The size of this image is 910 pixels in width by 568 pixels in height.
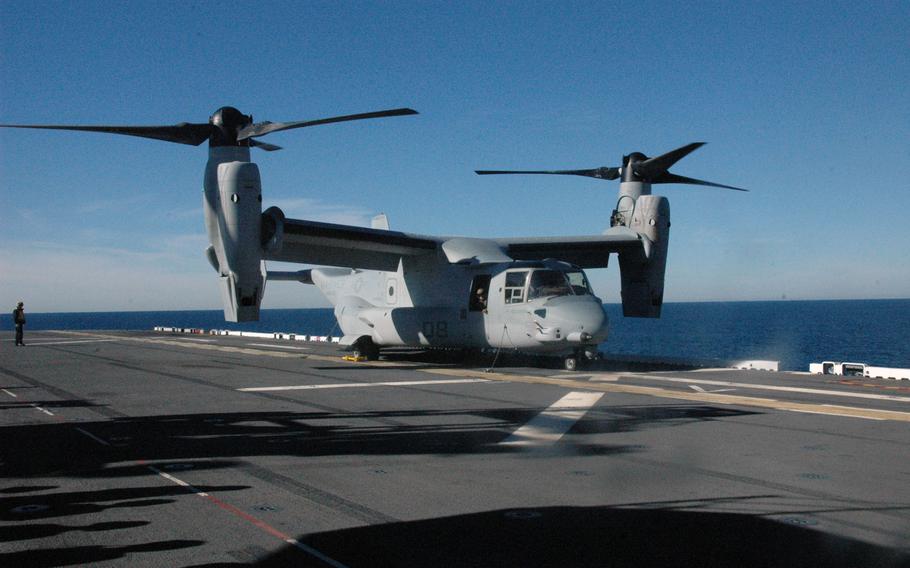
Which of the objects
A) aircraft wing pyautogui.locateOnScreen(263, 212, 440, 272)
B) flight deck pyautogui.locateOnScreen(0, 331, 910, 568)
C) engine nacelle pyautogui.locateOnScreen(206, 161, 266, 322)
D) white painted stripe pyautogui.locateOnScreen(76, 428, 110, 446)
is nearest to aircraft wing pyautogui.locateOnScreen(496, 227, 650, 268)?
aircraft wing pyautogui.locateOnScreen(263, 212, 440, 272)

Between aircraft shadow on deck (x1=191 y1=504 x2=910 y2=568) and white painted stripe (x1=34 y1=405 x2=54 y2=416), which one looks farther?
white painted stripe (x1=34 y1=405 x2=54 y2=416)

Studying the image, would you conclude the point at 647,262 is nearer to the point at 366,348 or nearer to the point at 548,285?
the point at 548,285

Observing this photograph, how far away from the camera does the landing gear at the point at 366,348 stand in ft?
83.9

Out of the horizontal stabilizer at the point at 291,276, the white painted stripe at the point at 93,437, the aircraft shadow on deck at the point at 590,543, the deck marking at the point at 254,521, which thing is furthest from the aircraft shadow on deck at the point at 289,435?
the horizontal stabilizer at the point at 291,276

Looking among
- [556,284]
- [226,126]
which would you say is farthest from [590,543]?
[226,126]

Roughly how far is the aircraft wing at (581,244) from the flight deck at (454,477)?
906 cm

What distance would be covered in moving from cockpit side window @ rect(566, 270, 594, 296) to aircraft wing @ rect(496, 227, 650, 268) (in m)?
3.85

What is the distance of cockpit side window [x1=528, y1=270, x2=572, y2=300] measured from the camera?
20.6 meters

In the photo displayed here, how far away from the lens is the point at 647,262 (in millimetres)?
24969

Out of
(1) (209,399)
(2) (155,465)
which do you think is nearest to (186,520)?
(2) (155,465)

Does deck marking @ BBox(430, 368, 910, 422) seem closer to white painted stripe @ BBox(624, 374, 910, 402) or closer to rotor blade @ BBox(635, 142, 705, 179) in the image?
white painted stripe @ BBox(624, 374, 910, 402)

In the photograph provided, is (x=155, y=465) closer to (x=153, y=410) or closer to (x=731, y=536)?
(x=153, y=410)

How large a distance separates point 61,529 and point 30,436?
5.19 metres

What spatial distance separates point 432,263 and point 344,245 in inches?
114
